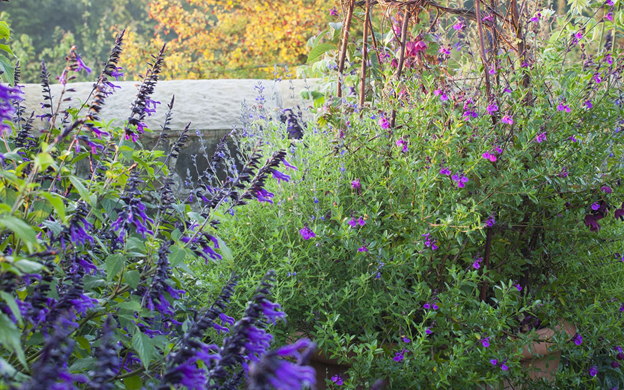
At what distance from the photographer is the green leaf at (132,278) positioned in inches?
49.0

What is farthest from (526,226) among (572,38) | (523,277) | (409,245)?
(572,38)

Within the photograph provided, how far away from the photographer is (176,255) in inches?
47.9

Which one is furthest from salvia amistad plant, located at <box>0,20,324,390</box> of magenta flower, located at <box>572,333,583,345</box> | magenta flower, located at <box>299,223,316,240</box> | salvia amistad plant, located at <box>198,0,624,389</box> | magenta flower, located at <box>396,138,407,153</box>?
magenta flower, located at <box>572,333,583,345</box>

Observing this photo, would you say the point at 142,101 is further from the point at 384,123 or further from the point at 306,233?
the point at 384,123

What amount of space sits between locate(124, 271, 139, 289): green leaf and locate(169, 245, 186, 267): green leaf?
0.11 metres

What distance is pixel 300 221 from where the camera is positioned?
200 cm

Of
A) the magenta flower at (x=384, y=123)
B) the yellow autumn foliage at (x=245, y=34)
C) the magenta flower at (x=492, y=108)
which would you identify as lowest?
the magenta flower at (x=384, y=123)

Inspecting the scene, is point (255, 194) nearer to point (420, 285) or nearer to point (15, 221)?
point (15, 221)

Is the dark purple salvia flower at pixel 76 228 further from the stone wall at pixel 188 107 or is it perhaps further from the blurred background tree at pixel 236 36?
the blurred background tree at pixel 236 36

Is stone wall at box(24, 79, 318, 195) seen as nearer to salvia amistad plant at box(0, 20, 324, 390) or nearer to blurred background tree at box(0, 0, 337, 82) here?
A: salvia amistad plant at box(0, 20, 324, 390)

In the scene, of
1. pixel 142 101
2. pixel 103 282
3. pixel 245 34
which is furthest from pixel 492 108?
pixel 245 34

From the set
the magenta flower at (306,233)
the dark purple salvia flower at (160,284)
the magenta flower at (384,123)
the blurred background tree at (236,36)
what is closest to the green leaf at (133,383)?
the dark purple salvia flower at (160,284)

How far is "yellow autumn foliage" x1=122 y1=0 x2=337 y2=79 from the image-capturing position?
10234mm

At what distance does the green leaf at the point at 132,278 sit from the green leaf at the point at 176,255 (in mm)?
108
